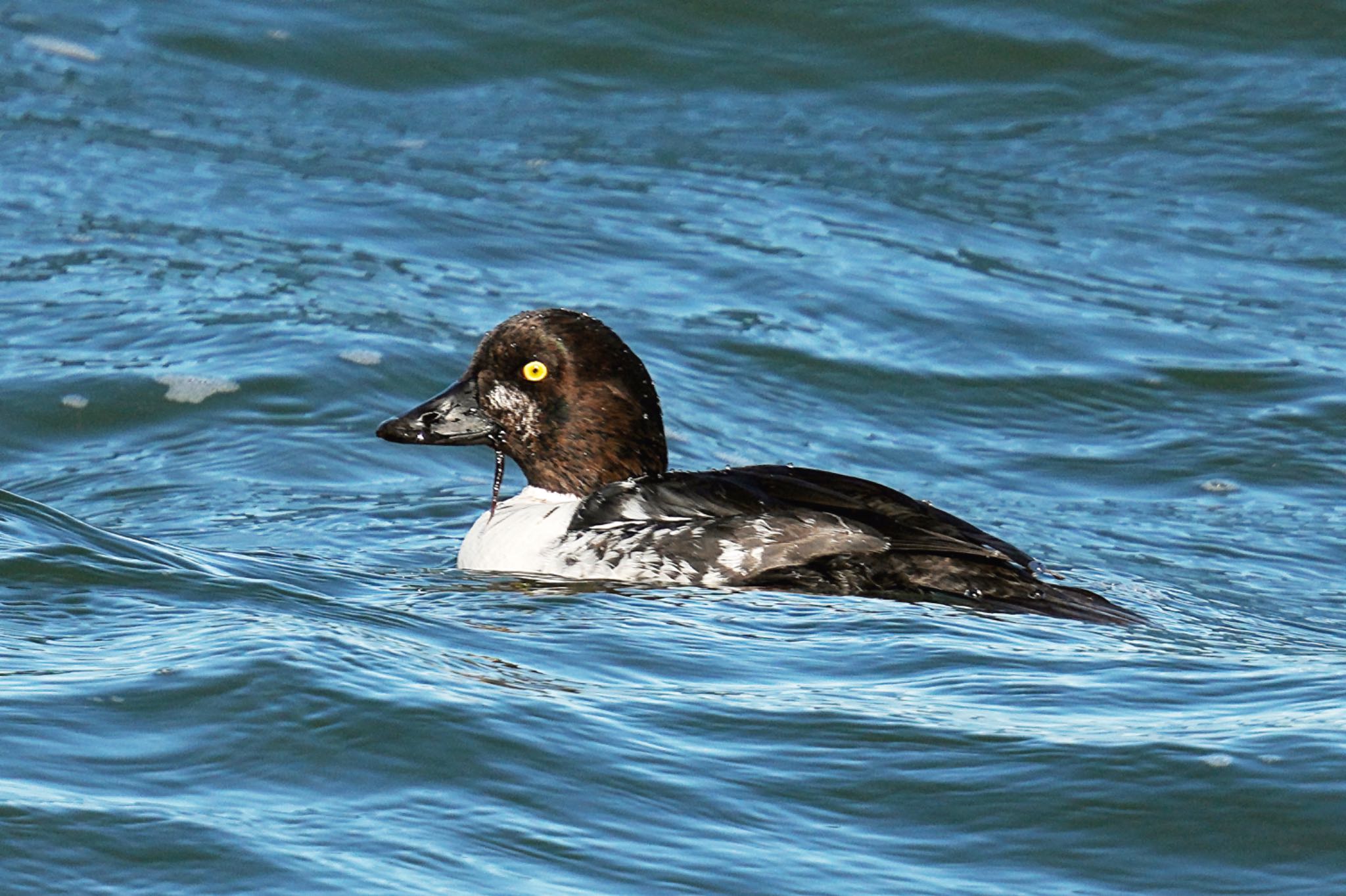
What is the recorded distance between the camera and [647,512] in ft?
23.3

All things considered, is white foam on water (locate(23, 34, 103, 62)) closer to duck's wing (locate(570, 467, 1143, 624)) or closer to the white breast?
the white breast

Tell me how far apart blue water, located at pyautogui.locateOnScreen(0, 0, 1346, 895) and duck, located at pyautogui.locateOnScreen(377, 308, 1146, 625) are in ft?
0.58

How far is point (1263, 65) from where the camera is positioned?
47.4ft

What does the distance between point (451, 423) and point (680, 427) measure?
2.36 meters

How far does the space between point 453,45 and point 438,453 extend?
5.98 metres

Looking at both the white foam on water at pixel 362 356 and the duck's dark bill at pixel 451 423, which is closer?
the duck's dark bill at pixel 451 423

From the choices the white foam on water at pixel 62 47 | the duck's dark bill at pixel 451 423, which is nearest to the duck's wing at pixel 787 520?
the duck's dark bill at pixel 451 423

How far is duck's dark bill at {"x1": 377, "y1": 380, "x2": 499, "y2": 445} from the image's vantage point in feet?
25.3

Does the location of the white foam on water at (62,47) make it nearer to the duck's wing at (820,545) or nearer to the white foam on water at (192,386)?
the white foam on water at (192,386)

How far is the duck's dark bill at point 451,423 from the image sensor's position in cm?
771

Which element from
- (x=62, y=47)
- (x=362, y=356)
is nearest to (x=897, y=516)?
(x=362, y=356)

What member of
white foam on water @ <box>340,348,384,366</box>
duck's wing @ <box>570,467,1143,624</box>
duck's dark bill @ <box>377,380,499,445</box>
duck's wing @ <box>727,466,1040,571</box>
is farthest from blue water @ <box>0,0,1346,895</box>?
duck's dark bill @ <box>377,380,499,445</box>

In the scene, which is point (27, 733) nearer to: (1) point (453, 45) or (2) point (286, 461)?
(2) point (286, 461)

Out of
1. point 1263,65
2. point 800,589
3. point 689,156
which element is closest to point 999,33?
point 1263,65
